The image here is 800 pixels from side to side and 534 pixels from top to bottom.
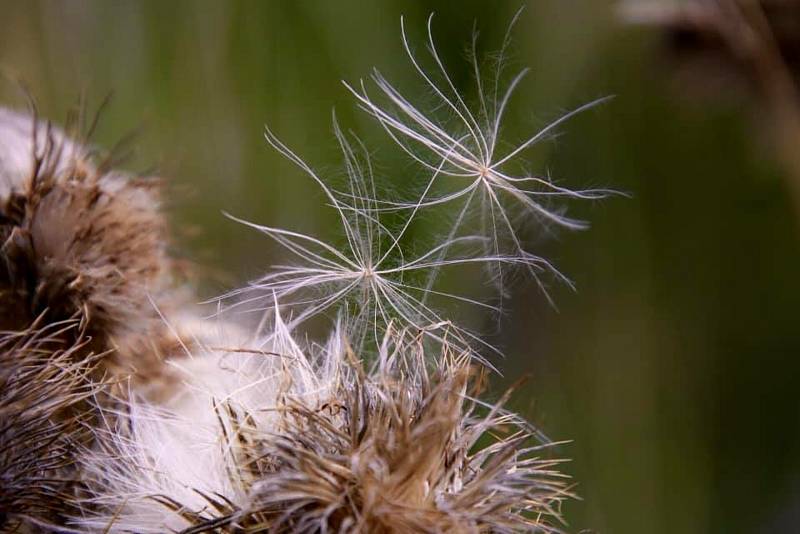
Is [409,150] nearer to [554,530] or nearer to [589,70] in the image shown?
[554,530]

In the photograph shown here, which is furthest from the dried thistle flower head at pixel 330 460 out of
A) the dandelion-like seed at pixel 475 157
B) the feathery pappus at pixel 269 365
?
the dandelion-like seed at pixel 475 157

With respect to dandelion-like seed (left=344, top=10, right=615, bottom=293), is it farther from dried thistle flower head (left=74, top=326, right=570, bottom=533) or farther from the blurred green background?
the blurred green background

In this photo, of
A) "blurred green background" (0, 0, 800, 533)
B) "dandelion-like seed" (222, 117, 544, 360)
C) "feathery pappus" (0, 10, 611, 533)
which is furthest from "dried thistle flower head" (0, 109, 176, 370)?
"blurred green background" (0, 0, 800, 533)

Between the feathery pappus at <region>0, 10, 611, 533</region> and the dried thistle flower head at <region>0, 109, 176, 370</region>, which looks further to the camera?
the dried thistle flower head at <region>0, 109, 176, 370</region>

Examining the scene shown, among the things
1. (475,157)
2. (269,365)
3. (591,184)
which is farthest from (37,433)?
(591,184)

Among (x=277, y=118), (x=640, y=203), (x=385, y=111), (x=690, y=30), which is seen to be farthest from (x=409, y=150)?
(x=640, y=203)

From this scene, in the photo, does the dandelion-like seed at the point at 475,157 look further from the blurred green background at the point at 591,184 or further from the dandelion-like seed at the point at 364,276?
the blurred green background at the point at 591,184
